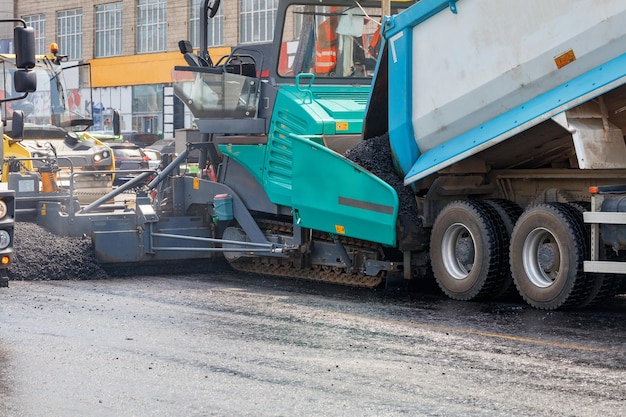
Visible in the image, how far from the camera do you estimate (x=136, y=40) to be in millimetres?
51000

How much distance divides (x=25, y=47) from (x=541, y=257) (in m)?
4.52

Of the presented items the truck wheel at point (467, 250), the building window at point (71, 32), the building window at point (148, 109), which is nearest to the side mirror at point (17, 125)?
the truck wheel at point (467, 250)

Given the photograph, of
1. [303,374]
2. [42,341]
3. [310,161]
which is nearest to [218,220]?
[310,161]

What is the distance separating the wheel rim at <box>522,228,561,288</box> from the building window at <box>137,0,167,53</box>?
40.6 m

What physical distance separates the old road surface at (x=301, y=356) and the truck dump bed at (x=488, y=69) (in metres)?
1.49

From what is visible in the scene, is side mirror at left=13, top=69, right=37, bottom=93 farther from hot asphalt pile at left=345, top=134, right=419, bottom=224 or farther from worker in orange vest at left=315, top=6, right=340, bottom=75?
worker in orange vest at left=315, top=6, right=340, bottom=75

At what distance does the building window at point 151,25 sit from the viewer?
163 ft

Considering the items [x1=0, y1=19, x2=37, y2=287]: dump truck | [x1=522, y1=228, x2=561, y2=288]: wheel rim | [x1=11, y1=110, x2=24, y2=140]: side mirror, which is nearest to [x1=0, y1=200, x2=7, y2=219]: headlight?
[x1=0, y1=19, x2=37, y2=287]: dump truck

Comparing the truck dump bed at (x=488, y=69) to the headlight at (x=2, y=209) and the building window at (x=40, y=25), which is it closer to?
the headlight at (x=2, y=209)

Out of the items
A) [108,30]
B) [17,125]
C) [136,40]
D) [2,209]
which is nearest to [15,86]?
[2,209]

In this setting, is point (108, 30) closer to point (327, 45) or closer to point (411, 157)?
point (327, 45)

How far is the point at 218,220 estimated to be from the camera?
1377cm

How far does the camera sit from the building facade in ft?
151

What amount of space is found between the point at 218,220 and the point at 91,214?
144 cm
